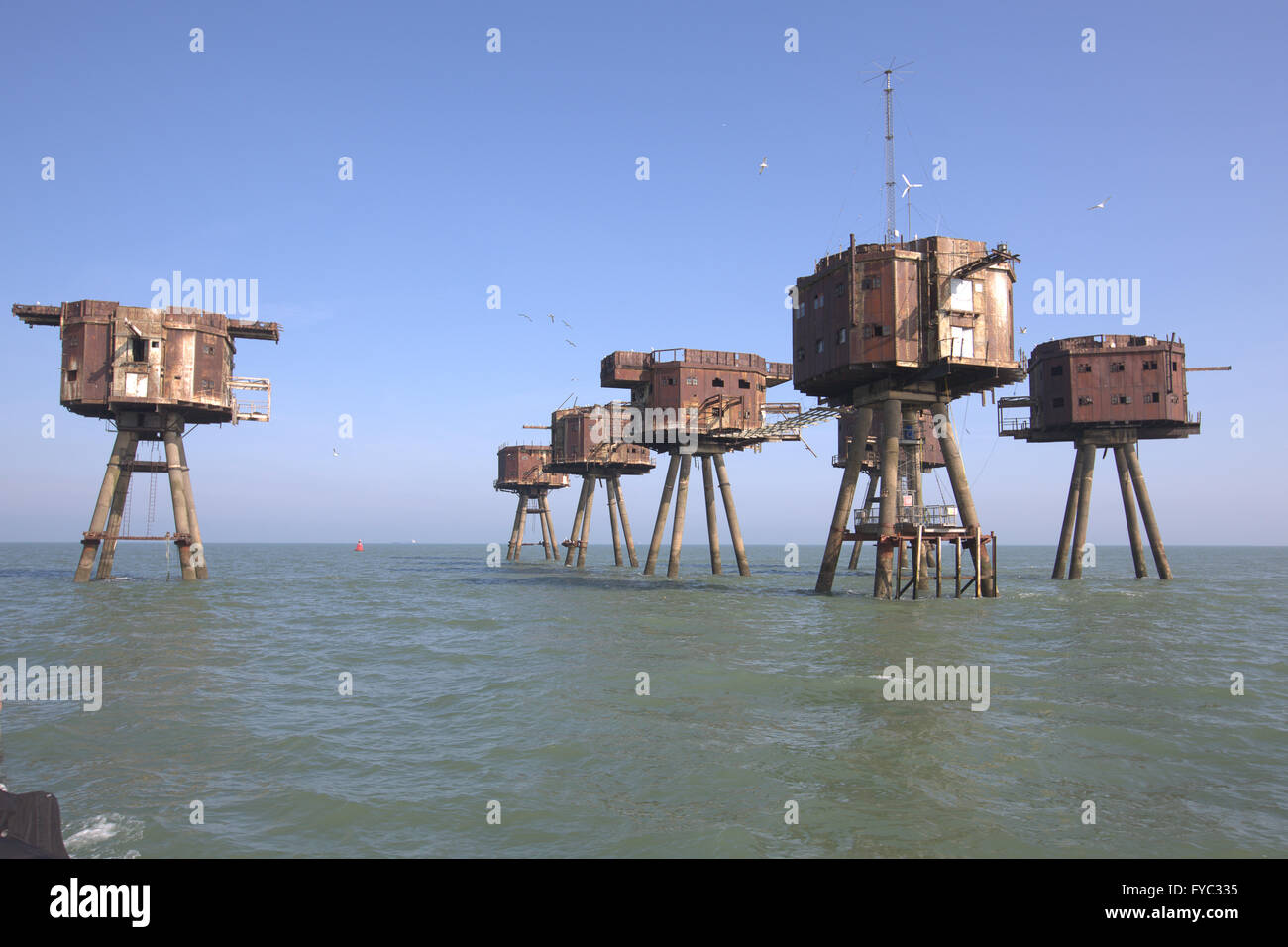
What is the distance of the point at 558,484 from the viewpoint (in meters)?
85.3

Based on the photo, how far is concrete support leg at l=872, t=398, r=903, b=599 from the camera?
35.3 m

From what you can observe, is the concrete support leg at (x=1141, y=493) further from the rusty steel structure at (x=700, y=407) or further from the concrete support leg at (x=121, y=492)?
the concrete support leg at (x=121, y=492)

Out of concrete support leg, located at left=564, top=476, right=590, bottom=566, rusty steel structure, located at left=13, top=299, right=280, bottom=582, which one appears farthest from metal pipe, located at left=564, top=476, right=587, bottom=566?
rusty steel structure, located at left=13, top=299, right=280, bottom=582

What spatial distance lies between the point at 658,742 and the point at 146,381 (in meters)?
41.2

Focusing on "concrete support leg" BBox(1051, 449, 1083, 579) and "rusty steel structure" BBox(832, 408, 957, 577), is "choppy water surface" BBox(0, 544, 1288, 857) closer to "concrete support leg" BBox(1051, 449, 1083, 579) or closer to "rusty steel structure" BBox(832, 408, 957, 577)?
"rusty steel structure" BBox(832, 408, 957, 577)

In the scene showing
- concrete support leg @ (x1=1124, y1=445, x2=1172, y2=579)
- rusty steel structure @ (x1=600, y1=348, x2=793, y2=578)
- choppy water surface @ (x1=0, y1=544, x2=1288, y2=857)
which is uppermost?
rusty steel structure @ (x1=600, y1=348, x2=793, y2=578)

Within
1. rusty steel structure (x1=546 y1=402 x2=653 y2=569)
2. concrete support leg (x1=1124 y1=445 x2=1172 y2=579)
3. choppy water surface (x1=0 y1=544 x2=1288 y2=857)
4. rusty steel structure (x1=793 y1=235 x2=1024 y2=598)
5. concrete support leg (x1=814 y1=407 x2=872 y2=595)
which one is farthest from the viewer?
rusty steel structure (x1=546 y1=402 x2=653 y2=569)

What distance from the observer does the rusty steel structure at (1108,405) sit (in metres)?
48.2

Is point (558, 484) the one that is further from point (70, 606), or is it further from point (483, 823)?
point (483, 823)

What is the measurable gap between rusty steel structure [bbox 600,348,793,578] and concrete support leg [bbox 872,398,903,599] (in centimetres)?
1258

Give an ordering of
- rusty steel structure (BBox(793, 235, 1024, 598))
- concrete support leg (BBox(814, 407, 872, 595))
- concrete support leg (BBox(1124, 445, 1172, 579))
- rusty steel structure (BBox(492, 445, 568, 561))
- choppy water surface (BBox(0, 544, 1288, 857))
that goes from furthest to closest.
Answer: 1. rusty steel structure (BBox(492, 445, 568, 561))
2. concrete support leg (BBox(1124, 445, 1172, 579))
3. concrete support leg (BBox(814, 407, 872, 595))
4. rusty steel structure (BBox(793, 235, 1024, 598))
5. choppy water surface (BBox(0, 544, 1288, 857))

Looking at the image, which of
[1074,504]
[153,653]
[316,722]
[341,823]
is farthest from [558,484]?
[341,823]

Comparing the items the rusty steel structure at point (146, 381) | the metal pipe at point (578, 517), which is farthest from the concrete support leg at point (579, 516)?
the rusty steel structure at point (146, 381)
